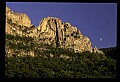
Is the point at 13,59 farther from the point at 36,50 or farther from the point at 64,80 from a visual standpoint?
the point at 64,80

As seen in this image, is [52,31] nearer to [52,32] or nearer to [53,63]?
[52,32]

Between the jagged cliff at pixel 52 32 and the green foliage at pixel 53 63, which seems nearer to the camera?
the green foliage at pixel 53 63

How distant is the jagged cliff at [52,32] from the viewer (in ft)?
81.7

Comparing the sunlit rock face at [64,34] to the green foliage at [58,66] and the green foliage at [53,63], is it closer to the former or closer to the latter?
the green foliage at [53,63]

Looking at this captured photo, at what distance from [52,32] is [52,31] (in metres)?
0.83

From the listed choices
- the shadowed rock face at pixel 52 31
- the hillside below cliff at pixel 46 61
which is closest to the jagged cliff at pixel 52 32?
the shadowed rock face at pixel 52 31

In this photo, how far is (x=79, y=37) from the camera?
3009 cm

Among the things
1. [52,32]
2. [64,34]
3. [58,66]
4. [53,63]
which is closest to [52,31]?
[52,32]

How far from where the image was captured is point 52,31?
3541 centimetres

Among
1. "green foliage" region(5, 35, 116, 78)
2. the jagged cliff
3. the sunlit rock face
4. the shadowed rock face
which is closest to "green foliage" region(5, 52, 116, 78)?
"green foliage" region(5, 35, 116, 78)
